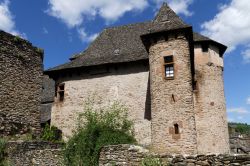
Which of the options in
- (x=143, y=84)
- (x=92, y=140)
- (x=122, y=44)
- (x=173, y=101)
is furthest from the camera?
(x=122, y=44)

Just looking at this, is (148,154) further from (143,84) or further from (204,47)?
(204,47)

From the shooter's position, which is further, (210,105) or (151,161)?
(210,105)

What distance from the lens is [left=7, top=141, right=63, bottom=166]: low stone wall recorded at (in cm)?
1439

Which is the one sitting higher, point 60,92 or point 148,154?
point 60,92

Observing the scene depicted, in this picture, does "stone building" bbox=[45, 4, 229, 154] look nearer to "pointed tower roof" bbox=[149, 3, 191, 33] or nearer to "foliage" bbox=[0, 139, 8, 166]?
"pointed tower roof" bbox=[149, 3, 191, 33]

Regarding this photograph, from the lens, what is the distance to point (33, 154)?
14875mm

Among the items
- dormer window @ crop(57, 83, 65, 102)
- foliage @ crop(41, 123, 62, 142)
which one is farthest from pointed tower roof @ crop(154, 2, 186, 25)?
foliage @ crop(41, 123, 62, 142)

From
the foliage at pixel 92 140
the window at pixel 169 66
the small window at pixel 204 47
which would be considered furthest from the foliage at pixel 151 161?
the small window at pixel 204 47

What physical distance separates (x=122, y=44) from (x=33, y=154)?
11607 mm

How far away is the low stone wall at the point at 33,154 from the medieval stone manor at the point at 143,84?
2923 millimetres

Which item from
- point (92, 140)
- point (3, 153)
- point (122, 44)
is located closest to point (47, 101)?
point (122, 44)

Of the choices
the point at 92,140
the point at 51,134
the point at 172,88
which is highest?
the point at 172,88

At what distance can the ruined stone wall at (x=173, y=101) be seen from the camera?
53.1 ft

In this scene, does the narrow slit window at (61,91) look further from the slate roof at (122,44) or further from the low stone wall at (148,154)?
the low stone wall at (148,154)
